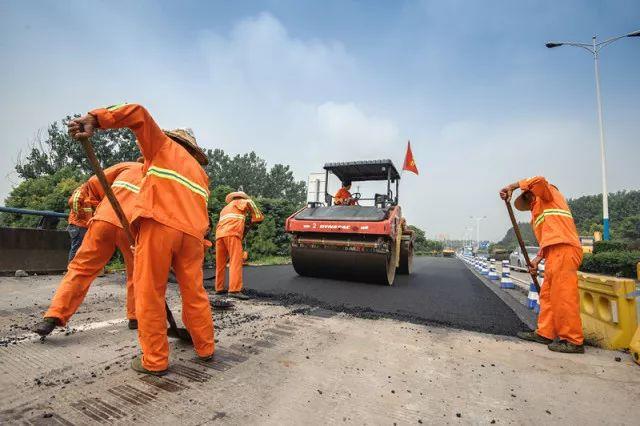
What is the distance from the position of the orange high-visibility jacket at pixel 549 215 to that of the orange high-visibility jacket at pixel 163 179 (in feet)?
10.1

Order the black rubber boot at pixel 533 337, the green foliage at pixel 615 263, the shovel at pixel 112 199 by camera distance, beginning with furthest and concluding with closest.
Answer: the green foliage at pixel 615 263, the black rubber boot at pixel 533 337, the shovel at pixel 112 199

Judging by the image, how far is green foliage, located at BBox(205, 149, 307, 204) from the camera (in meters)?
44.1

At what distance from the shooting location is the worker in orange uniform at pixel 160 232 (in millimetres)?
2059

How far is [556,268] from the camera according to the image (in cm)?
316

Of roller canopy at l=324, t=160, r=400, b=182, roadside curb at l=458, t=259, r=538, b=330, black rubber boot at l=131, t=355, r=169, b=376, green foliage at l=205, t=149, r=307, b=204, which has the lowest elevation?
Result: roadside curb at l=458, t=259, r=538, b=330

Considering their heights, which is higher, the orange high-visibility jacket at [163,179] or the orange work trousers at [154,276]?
the orange high-visibility jacket at [163,179]

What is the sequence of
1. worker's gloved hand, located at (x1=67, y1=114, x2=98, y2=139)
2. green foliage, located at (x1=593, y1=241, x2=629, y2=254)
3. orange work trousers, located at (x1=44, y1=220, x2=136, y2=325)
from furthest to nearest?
1. green foliage, located at (x1=593, y1=241, x2=629, y2=254)
2. orange work trousers, located at (x1=44, y1=220, x2=136, y2=325)
3. worker's gloved hand, located at (x1=67, y1=114, x2=98, y2=139)

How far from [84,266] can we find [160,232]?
1073 mm

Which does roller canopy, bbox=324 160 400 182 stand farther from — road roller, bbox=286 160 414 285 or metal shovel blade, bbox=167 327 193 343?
metal shovel blade, bbox=167 327 193 343

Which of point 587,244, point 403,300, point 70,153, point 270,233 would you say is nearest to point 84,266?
point 403,300

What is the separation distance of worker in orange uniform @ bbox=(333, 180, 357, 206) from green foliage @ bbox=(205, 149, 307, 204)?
35888 millimetres

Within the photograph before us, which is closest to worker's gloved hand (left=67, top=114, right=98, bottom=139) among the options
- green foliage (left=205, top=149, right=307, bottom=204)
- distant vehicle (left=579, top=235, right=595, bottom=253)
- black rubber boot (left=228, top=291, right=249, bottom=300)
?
black rubber boot (left=228, top=291, right=249, bottom=300)

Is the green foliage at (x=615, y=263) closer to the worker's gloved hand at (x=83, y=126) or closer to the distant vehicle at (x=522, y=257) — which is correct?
the distant vehicle at (x=522, y=257)

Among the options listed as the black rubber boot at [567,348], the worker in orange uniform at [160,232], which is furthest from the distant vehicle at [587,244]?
the worker in orange uniform at [160,232]
